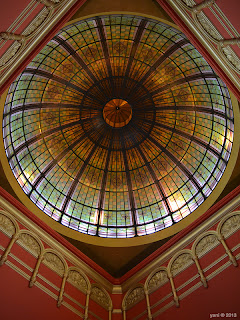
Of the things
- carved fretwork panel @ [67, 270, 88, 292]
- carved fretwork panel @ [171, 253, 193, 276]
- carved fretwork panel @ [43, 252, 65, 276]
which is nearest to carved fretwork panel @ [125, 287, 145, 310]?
carved fretwork panel @ [171, 253, 193, 276]

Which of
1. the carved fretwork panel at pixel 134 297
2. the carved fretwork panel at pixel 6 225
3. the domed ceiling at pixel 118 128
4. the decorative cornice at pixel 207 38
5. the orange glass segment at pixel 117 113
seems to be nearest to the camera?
the decorative cornice at pixel 207 38

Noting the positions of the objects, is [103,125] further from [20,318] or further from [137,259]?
[20,318]

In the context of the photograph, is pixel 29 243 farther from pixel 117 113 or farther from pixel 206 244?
pixel 117 113

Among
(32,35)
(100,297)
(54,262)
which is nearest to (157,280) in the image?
(100,297)

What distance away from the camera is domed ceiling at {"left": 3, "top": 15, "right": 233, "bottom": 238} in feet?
58.4

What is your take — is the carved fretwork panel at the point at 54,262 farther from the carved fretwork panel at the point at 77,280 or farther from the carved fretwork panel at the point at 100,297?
the carved fretwork panel at the point at 100,297

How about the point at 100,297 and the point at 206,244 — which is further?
the point at 100,297

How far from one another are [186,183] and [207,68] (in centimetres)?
754

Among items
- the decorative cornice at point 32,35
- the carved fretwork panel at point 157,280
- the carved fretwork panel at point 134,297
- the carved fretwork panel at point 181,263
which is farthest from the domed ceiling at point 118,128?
the carved fretwork panel at point 134,297

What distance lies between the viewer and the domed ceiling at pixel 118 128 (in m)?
17.8

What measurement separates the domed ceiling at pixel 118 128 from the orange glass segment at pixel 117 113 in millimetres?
73

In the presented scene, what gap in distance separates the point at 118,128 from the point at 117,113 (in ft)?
3.76

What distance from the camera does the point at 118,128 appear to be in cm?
2220

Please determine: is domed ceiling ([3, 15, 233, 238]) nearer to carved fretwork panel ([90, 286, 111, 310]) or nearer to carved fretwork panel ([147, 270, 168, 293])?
carved fretwork panel ([147, 270, 168, 293])
